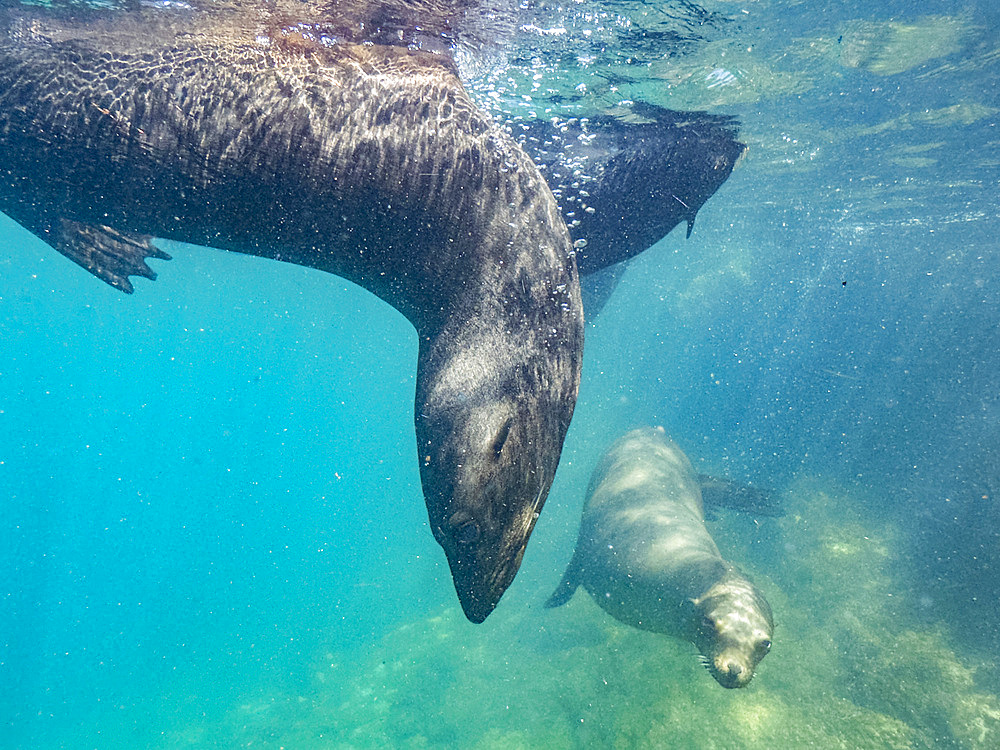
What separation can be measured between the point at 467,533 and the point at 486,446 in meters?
0.41

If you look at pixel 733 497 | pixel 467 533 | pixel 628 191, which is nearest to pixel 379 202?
pixel 467 533

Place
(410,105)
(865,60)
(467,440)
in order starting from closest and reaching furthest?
1. (467,440)
2. (410,105)
3. (865,60)

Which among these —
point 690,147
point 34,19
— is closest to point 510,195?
point 34,19

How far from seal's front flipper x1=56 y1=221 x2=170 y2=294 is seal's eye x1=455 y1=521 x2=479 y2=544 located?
11.0ft

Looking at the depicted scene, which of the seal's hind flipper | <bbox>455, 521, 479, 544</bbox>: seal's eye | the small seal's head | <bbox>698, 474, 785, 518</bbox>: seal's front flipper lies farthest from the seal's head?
<bbox>698, 474, 785, 518</bbox>: seal's front flipper

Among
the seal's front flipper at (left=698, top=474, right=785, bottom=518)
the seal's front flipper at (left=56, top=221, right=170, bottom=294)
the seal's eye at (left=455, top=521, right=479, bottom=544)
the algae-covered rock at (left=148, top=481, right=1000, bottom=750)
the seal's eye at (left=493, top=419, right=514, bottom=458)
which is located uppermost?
the seal's eye at (left=493, top=419, right=514, bottom=458)

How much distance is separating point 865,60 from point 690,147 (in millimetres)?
5551

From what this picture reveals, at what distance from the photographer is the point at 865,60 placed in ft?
32.9

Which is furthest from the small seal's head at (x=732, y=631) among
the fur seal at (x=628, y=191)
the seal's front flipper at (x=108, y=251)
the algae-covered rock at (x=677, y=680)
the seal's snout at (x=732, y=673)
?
the seal's front flipper at (x=108, y=251)

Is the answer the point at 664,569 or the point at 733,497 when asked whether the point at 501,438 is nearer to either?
the point at 664,569

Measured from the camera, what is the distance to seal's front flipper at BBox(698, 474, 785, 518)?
35.3 feet

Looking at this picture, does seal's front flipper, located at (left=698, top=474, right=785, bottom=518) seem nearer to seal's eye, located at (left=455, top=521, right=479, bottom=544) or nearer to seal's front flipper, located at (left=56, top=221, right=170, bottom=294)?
seal's eye, located at (left=455, top=521, right=479, bottom=544)

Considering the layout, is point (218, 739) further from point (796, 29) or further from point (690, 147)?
point (796, 29)

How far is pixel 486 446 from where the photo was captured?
2.47 m
